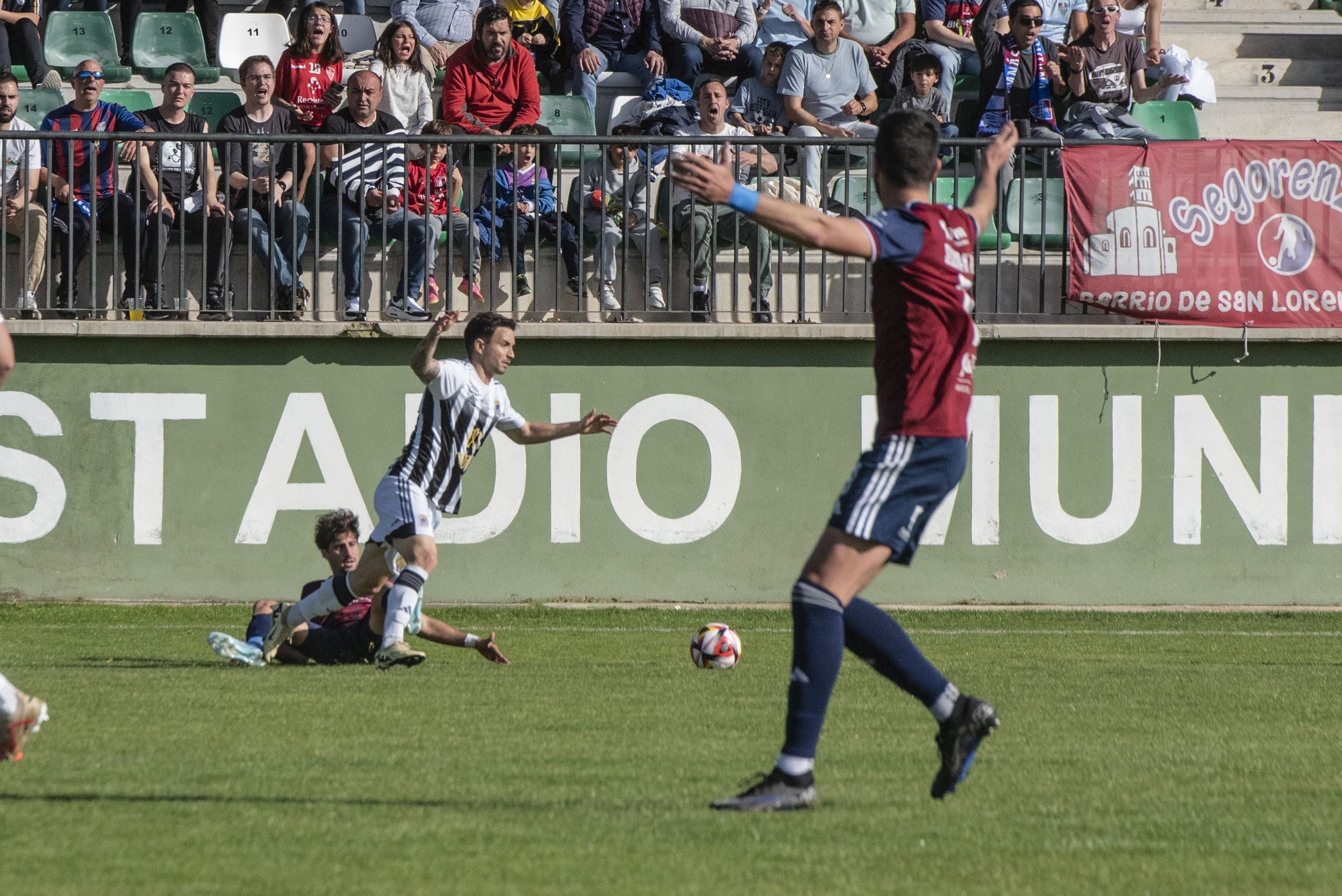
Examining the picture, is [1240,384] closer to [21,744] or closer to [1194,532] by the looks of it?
[1194,532]

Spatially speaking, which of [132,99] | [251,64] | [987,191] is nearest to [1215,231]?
[251,64]

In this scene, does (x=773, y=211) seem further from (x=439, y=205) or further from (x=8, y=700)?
(x=439, y=205)

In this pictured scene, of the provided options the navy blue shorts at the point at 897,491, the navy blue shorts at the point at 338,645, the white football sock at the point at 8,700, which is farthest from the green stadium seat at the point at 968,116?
the white football sock at the point at 8,700

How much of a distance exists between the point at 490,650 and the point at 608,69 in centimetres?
908

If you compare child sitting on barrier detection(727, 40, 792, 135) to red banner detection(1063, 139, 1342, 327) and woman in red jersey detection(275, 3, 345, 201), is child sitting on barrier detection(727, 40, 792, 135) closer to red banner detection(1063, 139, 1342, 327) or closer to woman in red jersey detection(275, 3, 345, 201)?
red banner detection(1063, 139, 1342, 327)

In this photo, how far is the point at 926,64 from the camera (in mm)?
15188

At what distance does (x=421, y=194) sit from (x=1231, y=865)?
9.87 m

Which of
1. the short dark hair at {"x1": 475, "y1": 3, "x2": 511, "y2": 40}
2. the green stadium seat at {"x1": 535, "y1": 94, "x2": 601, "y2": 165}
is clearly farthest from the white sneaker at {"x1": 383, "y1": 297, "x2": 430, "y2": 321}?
the green stadium seat at {"x1": 535, "y1": 94, "x2": 601, "y2": 165}

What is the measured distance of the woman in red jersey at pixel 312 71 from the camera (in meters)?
14.3

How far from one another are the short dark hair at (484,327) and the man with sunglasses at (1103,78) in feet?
24.7

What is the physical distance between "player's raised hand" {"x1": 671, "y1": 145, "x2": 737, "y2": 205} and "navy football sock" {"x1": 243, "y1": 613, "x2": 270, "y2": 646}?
17.6ft

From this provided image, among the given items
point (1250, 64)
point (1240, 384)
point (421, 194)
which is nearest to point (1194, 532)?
point (1240, 384)

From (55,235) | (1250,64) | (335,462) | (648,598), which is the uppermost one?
(1250,64)

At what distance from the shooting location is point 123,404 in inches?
500
